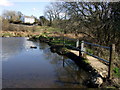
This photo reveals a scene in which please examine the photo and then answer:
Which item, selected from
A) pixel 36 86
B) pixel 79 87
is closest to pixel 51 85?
pixel 36 86

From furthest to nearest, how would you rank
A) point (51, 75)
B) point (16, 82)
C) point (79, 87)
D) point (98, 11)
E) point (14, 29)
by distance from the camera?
point (14, 29) → point (98, 11) → point (51, 75) → point (16, 82) → point (79, 87)

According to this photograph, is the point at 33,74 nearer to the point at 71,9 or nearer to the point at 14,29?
the point at 71,9

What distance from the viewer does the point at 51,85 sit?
4.60 metres

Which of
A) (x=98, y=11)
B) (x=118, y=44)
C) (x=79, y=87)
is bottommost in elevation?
(x=79, y=87)

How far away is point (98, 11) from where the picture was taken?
403 inches

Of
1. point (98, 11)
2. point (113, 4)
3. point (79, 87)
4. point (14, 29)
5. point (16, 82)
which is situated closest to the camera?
point (79, 87)

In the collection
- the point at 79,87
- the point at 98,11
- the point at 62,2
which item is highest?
the point at 62,2

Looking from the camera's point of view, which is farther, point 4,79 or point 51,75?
point 51,75

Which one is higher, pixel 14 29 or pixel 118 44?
pixel 14 29

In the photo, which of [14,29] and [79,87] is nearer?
[79,87]

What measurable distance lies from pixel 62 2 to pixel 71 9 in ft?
3.67

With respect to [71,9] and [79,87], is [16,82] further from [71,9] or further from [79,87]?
[71,9]

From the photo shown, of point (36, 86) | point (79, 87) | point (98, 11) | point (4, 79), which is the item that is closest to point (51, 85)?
point (36, 86)

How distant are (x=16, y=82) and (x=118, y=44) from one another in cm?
746
